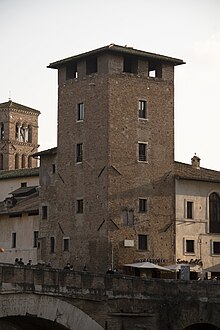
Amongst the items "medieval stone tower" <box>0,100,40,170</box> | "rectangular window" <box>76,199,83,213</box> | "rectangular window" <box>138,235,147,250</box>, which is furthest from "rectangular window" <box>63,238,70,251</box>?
"medieval stone tower" <box>0,100,40,170</box>

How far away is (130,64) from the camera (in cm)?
5741

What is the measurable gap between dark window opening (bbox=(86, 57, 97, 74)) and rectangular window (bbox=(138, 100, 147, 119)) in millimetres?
3133

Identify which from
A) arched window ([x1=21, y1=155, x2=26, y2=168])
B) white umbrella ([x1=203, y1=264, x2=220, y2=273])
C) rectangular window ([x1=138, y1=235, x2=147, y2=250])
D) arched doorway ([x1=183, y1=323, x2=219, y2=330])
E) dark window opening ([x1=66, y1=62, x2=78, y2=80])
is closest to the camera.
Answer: arched doorway ([x1=183, y1=323, x2=219, y2=330])

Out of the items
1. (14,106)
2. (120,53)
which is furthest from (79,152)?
(14,106)

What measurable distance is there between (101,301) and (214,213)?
18243mm

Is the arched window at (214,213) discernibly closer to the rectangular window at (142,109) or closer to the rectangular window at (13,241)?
the rectangular window at (142,109)

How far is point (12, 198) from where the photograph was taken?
219ft

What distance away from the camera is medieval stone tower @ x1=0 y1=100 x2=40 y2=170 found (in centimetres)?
10400

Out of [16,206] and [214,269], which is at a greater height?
[16,206]

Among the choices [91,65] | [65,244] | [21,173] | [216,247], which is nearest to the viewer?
[65,244]

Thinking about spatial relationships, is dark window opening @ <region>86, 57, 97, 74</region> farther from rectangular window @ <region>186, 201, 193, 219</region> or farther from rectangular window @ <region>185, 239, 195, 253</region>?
rectangular window @ <region>185, 239, 195, 253</region>

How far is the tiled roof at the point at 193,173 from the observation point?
57884 millimetres

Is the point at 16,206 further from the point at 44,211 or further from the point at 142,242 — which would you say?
the point at 142,242

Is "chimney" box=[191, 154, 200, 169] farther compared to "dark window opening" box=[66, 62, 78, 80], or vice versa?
"chimney" box=[191, 154, 200, 169]
